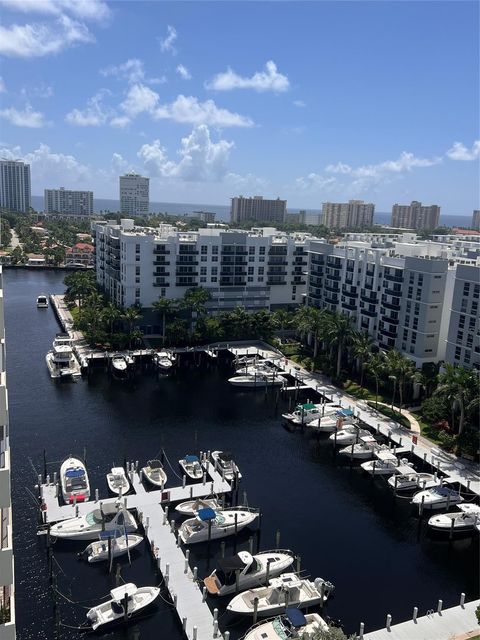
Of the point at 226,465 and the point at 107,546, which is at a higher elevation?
the point at 226,465

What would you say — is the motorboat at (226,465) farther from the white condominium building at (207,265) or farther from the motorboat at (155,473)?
the white condominium building at (207,265)

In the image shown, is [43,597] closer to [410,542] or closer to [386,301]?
[410,542]

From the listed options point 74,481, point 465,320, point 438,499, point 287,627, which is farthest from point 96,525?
point 465,320

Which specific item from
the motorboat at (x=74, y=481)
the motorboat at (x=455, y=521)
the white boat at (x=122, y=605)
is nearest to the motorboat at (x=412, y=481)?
the motorboat at (x=455, y=521)

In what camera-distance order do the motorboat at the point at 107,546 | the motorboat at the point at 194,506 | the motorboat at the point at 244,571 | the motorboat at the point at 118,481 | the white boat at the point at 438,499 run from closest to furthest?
the motorboat at the point at 244,571 → the motorboat at the point at 107,546 → the motorboat at the point at 194,506 → the motorboat at the point at 118,481 → the white boat at the point at 438,499

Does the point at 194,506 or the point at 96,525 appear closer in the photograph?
the point at 96,525

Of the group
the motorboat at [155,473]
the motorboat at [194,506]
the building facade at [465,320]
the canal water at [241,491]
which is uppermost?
the building facade at [465,320]

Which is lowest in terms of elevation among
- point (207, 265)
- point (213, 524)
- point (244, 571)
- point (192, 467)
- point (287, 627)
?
point (287, 627)

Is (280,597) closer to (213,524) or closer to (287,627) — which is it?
Answer: (287,627)

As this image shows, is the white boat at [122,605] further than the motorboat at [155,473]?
No
